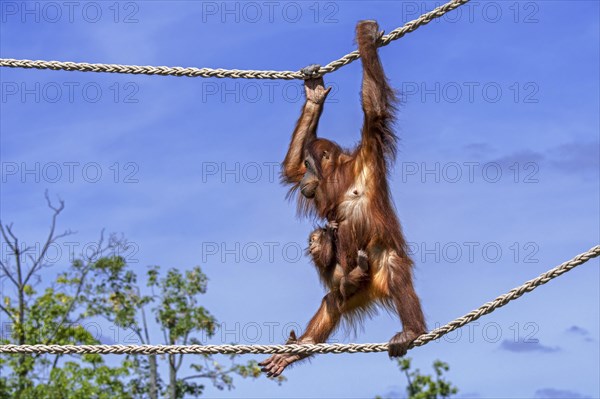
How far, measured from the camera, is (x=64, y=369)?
15.1 meters

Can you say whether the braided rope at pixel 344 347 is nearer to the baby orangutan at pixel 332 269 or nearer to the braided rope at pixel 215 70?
the baby orangutan at pixel 332 269

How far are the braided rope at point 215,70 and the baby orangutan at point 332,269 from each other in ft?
3.62

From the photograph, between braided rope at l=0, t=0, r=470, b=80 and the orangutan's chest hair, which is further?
the orangutan's chest hair

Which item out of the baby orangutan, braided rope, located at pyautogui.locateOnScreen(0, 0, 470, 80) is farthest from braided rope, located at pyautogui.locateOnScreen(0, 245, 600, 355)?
braided rope, located at pyautogui.locateOnScreen(0, 0, 470, 80)

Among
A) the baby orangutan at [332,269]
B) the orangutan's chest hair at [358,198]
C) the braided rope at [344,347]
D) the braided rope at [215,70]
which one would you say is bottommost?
the braided rope at [344,347]

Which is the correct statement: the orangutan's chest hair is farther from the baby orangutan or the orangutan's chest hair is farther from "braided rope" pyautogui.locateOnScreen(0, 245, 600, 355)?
"braided rope" pyautogui.locateOnScreen(0, 245, 600, 355)

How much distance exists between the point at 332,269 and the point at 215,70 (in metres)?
1.60

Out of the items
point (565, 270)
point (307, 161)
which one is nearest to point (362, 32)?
point (307, 161)

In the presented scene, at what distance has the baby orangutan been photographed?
721cm

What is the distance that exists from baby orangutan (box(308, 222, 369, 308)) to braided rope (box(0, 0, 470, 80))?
3.62 ft

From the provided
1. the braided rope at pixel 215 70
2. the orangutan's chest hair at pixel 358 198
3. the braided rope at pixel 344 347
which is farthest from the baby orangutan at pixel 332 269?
the braided rope at pixel 215 70

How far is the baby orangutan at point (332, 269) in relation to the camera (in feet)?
23.7

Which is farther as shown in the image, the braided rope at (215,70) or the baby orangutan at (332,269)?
the baby orangutan at (332,269)

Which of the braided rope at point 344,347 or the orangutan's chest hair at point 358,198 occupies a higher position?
the orangutan's chest hair at point 358,198
